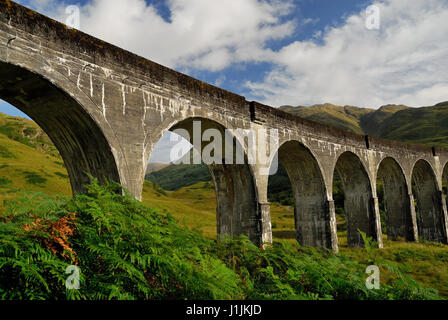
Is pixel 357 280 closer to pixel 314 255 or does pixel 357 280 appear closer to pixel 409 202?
pixel 314 255

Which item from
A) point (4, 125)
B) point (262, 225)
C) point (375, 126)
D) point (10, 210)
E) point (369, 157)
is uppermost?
point (375, 126)

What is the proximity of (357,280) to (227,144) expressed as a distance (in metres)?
9.11

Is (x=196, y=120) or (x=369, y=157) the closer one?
(x=196, y=120)

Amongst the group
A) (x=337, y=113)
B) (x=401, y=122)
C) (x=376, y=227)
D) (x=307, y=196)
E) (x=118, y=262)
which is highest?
(x=337, y=113)

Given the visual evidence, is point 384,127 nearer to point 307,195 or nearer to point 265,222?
point 307,195

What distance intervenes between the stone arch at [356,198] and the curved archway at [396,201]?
3625mm

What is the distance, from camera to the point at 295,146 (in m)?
14.9

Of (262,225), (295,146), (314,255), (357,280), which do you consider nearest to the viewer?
(357,280)

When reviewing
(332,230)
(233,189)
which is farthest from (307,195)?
(233,189)

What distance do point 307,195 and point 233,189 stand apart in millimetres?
4399

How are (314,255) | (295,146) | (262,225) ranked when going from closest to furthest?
(314,255) → (262,225) → (295,146)

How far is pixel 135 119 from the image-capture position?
858 centimetres

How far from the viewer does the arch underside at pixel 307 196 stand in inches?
592

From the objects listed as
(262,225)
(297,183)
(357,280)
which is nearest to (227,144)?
(262,225)
